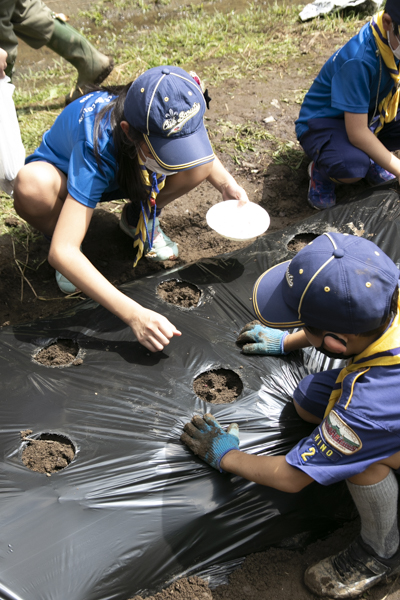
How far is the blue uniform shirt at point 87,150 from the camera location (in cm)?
157

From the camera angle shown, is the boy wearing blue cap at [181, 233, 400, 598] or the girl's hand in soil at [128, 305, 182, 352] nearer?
the boy wearing blue cap at [181, 233, 400, 598]

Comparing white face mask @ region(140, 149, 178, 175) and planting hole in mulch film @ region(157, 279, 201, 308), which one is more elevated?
white face mask @ region(140, 149, 178, 175)

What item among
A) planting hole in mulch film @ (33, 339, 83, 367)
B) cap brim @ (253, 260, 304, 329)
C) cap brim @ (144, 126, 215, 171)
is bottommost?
planting hole in mulch film @ (33, 339, 83, 367)

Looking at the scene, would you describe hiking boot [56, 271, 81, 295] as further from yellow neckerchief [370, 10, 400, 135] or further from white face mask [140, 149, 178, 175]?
yellow neckerchief [370, 10, 400, 135]

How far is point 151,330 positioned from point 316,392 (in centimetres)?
50

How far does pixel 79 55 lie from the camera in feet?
9.96

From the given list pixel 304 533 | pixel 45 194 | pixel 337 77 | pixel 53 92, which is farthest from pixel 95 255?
pixel 53 92

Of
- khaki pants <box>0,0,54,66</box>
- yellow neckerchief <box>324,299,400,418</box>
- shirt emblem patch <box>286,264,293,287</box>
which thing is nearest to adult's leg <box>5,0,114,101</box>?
khaki pants <box>0,0,54,66</box>

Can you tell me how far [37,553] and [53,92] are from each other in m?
2.90

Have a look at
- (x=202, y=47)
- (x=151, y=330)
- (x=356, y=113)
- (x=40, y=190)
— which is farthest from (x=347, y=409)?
(x=202, y=47)

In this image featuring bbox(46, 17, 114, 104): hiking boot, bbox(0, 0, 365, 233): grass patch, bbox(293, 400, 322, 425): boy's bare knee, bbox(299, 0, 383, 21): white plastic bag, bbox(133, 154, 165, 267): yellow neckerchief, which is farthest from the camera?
bbox(299, 0, 383, 21): white plastic bag

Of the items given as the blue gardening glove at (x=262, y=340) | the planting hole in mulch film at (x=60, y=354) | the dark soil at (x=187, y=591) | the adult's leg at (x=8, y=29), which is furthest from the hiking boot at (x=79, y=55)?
the dark soil at (x=187, y=591)

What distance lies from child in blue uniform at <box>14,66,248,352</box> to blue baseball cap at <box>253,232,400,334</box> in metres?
0.53

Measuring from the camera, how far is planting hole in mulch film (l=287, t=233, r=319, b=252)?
1.98 metres
